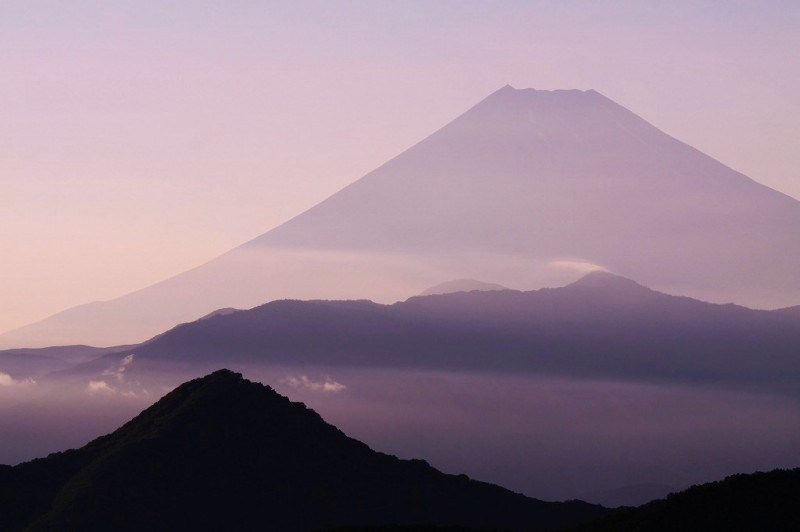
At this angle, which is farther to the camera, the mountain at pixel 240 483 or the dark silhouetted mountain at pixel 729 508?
the mountain at pixel 240 483

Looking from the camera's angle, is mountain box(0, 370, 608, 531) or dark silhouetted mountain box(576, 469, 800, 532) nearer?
dark silhouetted mountain box(576, 469, 800, 532)

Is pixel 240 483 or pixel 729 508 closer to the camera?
pixel 729 508

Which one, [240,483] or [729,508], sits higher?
[240,483]

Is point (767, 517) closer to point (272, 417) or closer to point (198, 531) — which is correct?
point (198, 531)

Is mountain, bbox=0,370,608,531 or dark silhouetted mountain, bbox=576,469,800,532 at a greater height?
mountain, bbox=0,370,608,531
